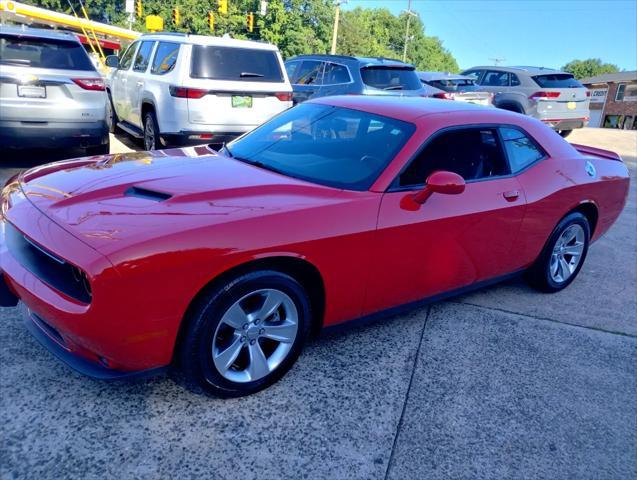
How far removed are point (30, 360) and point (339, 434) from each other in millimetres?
1705

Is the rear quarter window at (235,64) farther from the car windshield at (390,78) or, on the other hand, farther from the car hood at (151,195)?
the car hood at (151,195)

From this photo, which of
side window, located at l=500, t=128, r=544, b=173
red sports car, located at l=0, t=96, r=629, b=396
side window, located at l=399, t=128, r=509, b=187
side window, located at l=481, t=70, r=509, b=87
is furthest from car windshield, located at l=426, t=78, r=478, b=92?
side window, located at l=399, t=128, r=509, b=187

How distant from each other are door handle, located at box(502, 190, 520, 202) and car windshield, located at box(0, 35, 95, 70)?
5.39 meters

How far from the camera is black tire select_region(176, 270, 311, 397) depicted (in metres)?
2.40

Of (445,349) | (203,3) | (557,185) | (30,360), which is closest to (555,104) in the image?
(557,185)

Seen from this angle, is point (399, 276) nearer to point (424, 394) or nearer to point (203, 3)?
point (424, 394)

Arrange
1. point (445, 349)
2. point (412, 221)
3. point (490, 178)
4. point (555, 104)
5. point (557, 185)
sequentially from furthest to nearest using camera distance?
point (555, 104)
point (557, 185)
point (490, 178)
point (445, 349)
point (412, 221)

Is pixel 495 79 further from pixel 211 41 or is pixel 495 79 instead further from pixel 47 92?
pixel 47 92

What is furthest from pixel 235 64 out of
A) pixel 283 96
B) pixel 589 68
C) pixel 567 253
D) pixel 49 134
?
pixel 589 68

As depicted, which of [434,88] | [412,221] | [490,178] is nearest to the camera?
[412,221]

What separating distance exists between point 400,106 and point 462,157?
0.56 m

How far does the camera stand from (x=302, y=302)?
2744mm

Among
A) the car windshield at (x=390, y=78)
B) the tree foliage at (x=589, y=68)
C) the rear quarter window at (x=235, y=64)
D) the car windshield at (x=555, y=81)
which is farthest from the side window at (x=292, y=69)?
the tree foliage at (x=589, y=68)

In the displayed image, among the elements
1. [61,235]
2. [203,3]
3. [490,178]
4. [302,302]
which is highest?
[203,3]
